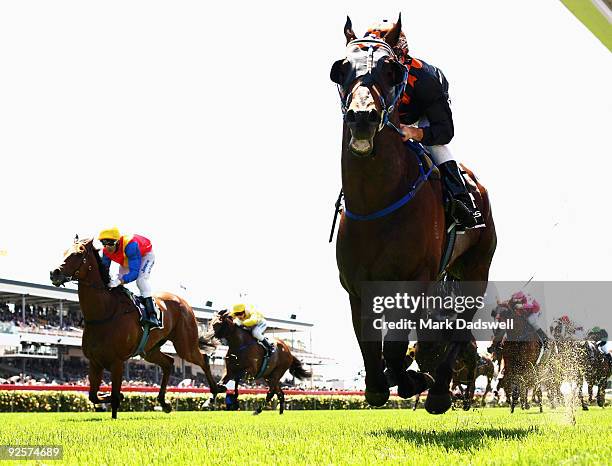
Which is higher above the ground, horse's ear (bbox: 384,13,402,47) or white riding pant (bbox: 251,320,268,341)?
horse's ear (bbox: 384,13,402,47)

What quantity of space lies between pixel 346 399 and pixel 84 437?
21.1 metres

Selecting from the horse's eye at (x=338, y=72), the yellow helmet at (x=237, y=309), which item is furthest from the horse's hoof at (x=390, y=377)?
the yellow helmet at (x=237, y=309)

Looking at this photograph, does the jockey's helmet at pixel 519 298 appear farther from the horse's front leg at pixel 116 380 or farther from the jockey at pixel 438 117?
the jockey at pixel 438 117

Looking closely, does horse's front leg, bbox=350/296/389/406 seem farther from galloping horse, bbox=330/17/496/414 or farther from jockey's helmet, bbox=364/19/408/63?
jockey's helmet, bbox=364/19/408/63

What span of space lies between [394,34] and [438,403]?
2.27 m

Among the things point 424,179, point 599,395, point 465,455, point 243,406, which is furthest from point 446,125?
point 243,406

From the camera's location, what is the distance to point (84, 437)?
16.6ft

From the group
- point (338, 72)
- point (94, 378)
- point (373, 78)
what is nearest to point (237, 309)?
point (94, 378)

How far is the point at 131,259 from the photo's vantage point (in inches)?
377

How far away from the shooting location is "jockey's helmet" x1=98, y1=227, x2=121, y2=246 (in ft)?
30.2

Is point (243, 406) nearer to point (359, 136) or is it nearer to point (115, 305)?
point (115, 305)

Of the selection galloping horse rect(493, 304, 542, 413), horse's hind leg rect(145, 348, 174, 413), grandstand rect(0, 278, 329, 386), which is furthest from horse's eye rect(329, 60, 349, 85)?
grandstand rect(0, 278, 329, 386)

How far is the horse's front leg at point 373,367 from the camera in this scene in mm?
4672

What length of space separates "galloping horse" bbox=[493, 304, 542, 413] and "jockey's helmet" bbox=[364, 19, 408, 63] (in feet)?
27.9
